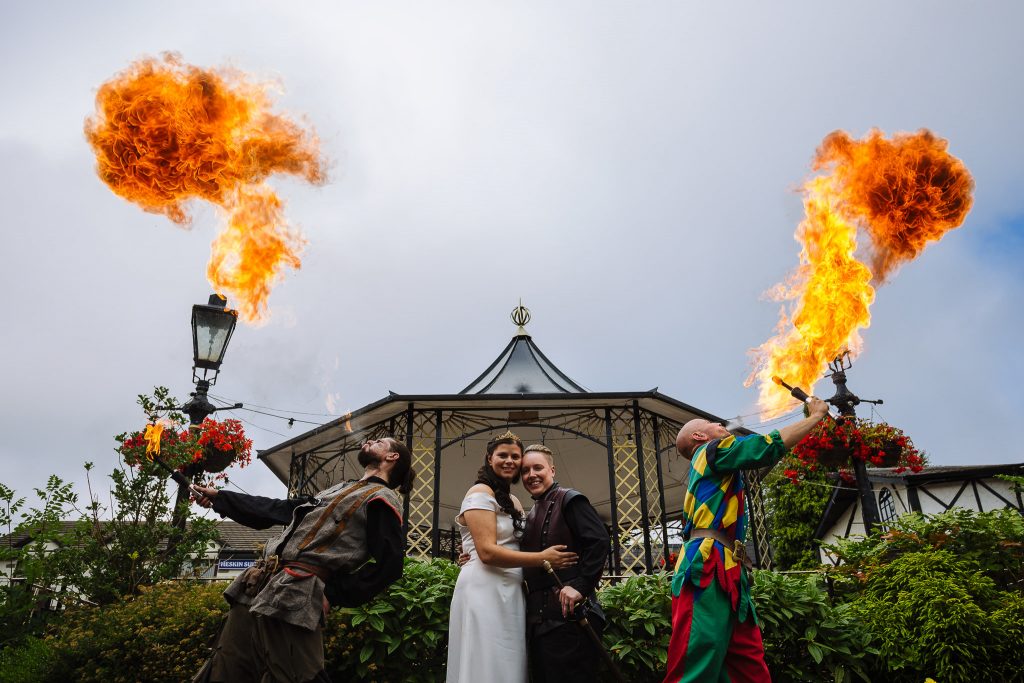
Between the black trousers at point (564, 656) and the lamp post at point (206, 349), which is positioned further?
the lamp post at point (206, 349)

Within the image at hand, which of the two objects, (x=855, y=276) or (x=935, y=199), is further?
(x=935, y=199)

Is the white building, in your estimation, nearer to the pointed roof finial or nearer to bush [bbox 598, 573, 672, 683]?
the pointed roof finial

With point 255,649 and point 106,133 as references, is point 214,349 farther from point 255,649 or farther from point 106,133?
point 255,649

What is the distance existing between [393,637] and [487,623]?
5.56 ft

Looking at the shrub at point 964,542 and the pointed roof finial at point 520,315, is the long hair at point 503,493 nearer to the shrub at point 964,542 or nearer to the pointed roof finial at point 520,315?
the shrub at point 964,542

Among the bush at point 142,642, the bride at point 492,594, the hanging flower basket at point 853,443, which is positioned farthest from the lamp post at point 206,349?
the hanging flower basket at point 853,443

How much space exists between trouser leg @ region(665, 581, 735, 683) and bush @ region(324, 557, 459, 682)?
191 centimetres

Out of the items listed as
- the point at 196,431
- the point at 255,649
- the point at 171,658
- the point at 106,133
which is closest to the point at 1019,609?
the point at 255,649

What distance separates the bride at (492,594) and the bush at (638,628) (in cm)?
157

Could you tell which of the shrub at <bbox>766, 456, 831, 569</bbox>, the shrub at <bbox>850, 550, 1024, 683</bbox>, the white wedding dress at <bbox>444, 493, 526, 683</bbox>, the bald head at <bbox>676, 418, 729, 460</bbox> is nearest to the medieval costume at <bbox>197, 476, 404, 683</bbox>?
the white wedding dress at <bbox>444, 493, 526, 683</bbox>

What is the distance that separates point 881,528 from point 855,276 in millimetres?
2449

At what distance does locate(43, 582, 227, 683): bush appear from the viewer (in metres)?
4.75

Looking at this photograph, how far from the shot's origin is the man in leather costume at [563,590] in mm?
3182

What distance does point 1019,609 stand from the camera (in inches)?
184
